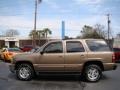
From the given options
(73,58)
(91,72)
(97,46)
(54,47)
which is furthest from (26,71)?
(97,46)

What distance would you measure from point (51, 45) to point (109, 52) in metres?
2.56

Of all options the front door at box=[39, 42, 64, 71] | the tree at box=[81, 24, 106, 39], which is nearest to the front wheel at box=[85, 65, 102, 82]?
the front door at box=[39, 42, 64, 71]

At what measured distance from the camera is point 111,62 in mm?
11109

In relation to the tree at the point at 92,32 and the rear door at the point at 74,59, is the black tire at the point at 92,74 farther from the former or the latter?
the tree at the point at 92,32

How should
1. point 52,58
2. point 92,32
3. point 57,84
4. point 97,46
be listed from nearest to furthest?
Result: point 57,84 → point 52,58 → point 97,46 → point 92,32

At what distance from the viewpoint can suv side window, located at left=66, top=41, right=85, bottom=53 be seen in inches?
442

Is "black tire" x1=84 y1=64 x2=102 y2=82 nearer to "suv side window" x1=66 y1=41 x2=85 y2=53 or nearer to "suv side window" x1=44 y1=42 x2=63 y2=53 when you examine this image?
"suv side window" x1=66 y1=41 x2=85 y2=53

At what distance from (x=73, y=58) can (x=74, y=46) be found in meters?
0.59

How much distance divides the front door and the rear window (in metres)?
1.29

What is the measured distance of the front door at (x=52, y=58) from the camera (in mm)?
11148

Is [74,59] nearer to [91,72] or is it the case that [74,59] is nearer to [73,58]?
[73,58]

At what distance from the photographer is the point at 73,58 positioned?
11.1 meters

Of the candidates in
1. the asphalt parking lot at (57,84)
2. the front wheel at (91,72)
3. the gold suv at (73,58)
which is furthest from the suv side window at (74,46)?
the asphalt parking lot at (57,84)

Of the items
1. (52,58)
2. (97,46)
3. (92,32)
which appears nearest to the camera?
(52,58)
